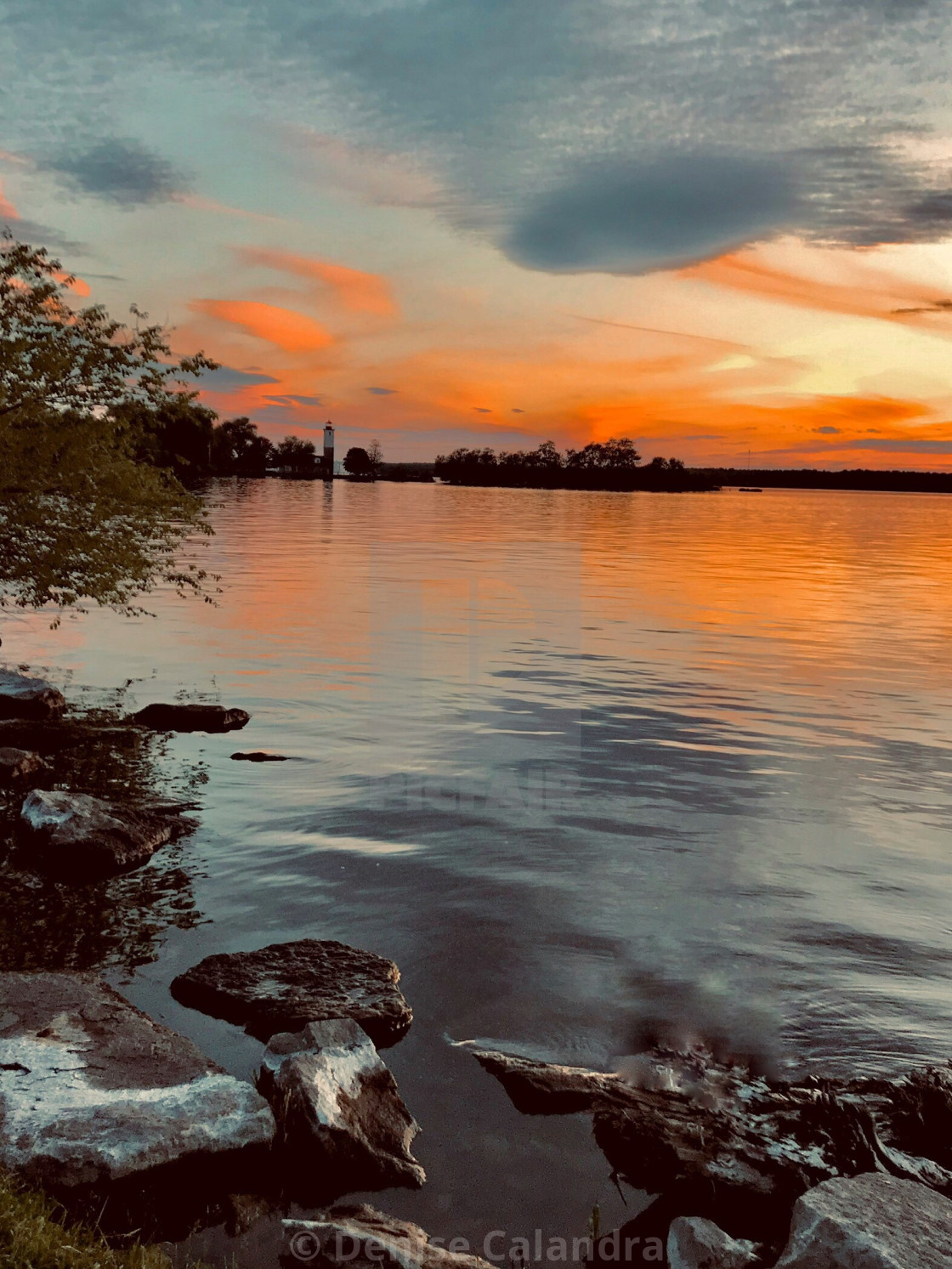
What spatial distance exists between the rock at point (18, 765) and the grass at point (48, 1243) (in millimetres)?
11368

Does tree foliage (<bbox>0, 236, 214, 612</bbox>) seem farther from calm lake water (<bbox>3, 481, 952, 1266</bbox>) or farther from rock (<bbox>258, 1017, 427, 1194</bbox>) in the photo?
rock (<bbox>258, 1017, 427, 1194</bbox>)

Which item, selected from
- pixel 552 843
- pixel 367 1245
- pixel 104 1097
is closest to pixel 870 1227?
pixel 367 1245

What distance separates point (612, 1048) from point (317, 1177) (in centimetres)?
339

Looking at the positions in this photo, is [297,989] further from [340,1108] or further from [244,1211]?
[244,1211]

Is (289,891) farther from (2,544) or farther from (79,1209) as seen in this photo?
(2,544)

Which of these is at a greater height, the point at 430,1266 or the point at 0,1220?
the point at 0,1220

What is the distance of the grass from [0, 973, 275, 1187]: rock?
1.11 ft

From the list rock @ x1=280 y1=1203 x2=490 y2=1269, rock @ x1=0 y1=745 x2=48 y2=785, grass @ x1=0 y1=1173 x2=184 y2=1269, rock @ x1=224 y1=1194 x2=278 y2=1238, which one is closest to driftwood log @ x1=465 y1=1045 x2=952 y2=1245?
rock @ x1=280 y1=1203 x2=490 y2=1269

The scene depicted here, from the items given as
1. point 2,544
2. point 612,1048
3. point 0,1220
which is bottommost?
point 612,1048

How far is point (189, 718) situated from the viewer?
2133 cm

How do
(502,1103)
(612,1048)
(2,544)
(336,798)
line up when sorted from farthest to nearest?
(2,544)
(336,798)
(612,1048)
(502,1103)

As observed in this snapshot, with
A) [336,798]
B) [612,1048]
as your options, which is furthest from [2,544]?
[612,1048]

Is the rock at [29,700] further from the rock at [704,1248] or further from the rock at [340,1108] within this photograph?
the rock at [704,1248]

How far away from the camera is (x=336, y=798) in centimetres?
1680
